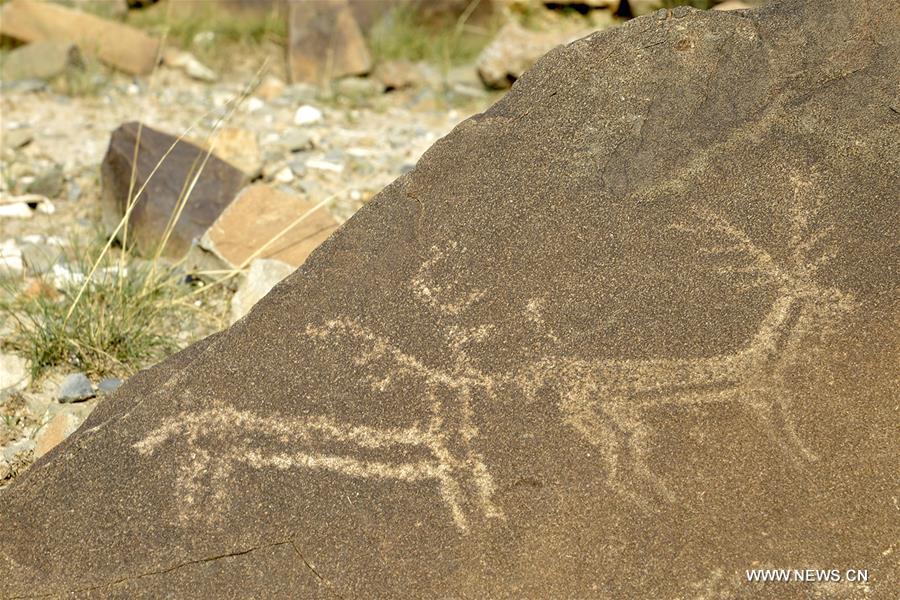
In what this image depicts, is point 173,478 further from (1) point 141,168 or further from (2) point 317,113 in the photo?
(2) point 317,113

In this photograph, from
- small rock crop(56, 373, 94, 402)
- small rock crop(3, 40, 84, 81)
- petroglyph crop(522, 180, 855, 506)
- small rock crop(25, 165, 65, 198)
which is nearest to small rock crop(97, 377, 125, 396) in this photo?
small rock crop(56, 373, 94, 402)

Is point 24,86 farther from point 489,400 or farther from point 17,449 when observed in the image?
point 489,400

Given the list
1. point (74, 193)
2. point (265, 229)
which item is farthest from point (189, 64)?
point (265, 229)

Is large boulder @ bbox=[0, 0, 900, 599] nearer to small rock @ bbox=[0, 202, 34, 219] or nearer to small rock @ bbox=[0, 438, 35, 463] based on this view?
small rock @ bbox=[0, 438, 35, 463]

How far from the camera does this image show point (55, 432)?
2.16 meters

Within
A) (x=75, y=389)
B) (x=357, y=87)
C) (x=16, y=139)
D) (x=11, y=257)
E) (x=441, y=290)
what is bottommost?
(x=357, y=87)

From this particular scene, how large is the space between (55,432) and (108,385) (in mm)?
274

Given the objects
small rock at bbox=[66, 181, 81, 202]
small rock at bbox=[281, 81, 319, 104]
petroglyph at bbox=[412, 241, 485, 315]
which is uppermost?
petroglyph at bbox=[412, 241, 485, 315]

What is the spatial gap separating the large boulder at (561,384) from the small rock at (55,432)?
0.44 meters

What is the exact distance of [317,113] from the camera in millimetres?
4535

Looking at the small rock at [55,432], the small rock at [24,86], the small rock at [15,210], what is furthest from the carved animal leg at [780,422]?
the small rock at [24,86]

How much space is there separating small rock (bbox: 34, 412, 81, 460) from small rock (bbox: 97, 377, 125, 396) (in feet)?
0.65

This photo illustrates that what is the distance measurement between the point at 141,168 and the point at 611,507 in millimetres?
2236

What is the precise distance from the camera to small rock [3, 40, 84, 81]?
4.57 metres
